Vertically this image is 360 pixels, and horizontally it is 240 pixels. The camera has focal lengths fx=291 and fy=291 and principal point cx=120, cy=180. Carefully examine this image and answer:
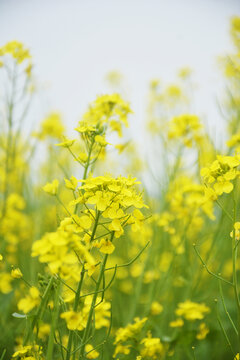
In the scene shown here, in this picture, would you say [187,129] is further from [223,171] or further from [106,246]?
[106,246]

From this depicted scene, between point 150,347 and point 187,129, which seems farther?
point 187,129

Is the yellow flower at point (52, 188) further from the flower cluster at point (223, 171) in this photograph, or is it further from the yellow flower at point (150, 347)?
the yellow flower at point (150, 347)

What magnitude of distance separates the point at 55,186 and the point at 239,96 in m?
1.93

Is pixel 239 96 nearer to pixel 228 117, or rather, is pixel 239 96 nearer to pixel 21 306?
pixel 228 117

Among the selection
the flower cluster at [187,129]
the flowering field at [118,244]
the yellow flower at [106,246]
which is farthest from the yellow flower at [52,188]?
the flower cluster at [187,129]

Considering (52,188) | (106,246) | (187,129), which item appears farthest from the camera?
(187,129)

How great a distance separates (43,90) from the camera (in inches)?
102

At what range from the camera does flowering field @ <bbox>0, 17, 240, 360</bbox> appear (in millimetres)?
999

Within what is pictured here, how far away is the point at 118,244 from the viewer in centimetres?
233

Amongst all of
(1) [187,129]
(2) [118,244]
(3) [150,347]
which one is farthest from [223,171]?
(2) [118,244]

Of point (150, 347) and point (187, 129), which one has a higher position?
point (187, 129)

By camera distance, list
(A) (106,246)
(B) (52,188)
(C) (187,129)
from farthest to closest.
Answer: (C) (187,129)
(B) (52,188)
(A) (106,246)

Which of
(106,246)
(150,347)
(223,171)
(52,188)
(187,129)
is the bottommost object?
(150,347)

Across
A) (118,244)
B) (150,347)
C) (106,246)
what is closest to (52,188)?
(106,246)
